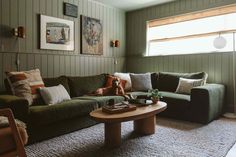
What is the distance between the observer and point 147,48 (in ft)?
16.7

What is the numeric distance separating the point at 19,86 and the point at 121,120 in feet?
5.09

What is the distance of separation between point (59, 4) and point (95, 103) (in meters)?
2.05

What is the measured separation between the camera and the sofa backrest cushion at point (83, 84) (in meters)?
3.64

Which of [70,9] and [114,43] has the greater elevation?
[70,9]

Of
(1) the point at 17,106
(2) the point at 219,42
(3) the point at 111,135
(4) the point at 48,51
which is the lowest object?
(3) the point at 111,135

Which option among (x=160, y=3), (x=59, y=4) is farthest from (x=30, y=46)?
(x=160, y=3)

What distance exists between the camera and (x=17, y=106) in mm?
2344

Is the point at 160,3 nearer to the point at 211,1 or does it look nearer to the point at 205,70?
the point at 211,1

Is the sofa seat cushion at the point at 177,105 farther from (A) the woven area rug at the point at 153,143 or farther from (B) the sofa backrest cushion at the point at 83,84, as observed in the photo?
(B) the sofa backrest cushion at the point at 83,84

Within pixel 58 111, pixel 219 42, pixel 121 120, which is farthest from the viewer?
pixel 219 42

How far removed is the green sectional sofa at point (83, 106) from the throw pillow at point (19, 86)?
0.40ft

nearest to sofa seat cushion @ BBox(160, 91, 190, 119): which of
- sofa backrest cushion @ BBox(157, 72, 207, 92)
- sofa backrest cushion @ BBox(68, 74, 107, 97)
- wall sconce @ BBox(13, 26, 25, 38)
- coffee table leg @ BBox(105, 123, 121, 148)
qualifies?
sofa backrest cushion @ BBox(157, 72, 207, 92)

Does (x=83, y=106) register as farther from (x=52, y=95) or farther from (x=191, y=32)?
(x=191, y=32)

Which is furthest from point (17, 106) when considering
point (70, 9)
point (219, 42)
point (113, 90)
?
point (219, 42)
